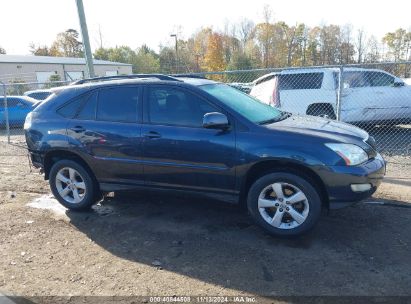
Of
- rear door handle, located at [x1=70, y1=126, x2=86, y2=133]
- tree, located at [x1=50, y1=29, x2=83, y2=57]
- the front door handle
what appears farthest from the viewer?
tree, located at [x1=50, y1=29, x2=83, y2=57]

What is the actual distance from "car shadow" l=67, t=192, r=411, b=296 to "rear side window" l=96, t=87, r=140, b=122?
4.45 ft

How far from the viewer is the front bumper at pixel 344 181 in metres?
4.02

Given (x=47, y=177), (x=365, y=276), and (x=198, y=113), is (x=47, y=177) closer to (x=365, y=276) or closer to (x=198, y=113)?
(x=198, y=113)

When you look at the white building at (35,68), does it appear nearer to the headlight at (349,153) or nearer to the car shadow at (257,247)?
the car shadow at (257,247)

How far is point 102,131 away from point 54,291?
2152 mm

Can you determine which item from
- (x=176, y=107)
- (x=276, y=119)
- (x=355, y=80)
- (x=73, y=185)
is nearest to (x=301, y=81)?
(x=355, y=80)

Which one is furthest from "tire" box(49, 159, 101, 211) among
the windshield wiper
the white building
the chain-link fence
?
the white building

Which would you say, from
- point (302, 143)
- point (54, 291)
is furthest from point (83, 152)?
point (302, 143)

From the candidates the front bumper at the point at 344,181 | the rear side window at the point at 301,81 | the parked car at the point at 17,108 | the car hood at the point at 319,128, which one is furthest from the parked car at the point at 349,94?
the parked car at the point at 17,108

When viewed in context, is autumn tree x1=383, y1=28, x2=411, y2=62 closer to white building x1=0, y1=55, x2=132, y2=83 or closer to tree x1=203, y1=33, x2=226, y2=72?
tree x1=203, y1=33, x2=226, y2=72

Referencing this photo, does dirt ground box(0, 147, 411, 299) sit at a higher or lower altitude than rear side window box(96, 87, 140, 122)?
lower

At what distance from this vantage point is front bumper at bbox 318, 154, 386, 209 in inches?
158

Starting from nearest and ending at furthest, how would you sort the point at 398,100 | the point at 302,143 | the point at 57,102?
the point at 302,143
the point at 57,102
the point at 398,100

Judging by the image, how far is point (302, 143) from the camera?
411cm
